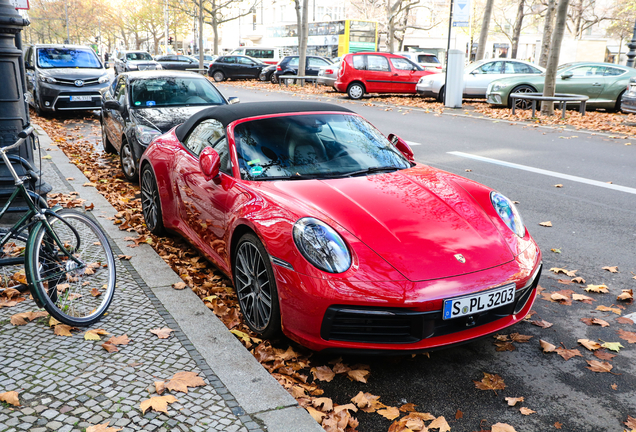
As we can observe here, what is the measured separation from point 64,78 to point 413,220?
13860 mm

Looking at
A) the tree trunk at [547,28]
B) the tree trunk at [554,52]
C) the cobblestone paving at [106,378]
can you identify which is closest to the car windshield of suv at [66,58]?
the tree trunk at [554,52]

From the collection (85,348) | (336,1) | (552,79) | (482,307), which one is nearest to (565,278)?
(482,307)

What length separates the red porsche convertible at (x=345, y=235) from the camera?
122 inches

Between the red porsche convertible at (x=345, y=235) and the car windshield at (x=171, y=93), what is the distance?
4047mm

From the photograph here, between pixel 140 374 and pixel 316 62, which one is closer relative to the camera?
pixel 140 374

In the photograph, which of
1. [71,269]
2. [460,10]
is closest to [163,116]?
[71,269]

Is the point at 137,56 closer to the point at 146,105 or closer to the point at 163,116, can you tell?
the point at 146,105

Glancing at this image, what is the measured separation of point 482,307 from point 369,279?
0.63 m

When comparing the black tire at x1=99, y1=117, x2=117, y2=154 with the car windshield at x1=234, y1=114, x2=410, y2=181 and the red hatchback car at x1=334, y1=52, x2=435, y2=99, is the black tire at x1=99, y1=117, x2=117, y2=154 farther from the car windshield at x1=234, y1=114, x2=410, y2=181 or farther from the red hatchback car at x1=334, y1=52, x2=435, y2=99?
the red hatchback car at x1=334, y1=52, x2=435, y2=99

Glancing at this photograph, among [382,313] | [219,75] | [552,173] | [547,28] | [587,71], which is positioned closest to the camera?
[382,313]

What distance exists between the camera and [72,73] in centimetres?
1530

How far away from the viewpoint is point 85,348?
345cm

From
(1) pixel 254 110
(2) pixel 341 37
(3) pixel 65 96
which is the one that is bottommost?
(3) pixel 65 96

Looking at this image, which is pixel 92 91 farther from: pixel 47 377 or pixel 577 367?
pixel 577 367
